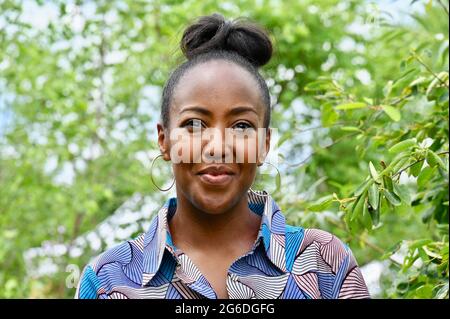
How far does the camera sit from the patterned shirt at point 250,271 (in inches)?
63.9

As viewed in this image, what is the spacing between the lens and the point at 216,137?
1628 mm

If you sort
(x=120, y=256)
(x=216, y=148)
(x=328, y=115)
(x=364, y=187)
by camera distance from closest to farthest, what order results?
(x=216, y=148)
(x=120, y=256)
(x=364, y=187)
(x=328, y=115)

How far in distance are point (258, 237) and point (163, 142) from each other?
1.07 ft

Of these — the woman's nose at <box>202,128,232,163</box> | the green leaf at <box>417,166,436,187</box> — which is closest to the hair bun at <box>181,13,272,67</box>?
the woman's nose at <box>202,128,232,163</box>

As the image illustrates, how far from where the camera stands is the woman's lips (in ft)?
5.33

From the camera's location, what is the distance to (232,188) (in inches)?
64.7

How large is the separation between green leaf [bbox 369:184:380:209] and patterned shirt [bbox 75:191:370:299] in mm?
222

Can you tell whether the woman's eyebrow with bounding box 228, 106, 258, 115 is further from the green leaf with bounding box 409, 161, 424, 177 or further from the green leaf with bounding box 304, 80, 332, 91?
the green leaf with bounding box 304, 80, 332, 91

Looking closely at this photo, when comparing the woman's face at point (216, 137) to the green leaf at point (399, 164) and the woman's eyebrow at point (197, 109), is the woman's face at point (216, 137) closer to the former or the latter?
the woman's eyebrow at point (197, 109)

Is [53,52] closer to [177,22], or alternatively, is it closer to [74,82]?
[74,82]

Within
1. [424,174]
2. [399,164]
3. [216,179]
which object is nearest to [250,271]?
[216,179]

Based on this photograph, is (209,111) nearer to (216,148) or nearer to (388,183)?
(216,148)

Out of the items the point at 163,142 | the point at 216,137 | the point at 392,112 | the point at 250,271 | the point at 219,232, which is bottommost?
the point at 250,271

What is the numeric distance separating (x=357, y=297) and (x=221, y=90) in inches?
20.9
